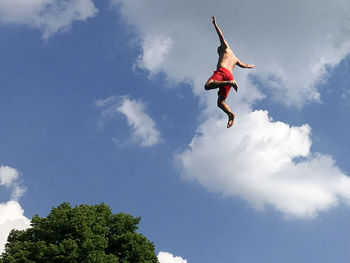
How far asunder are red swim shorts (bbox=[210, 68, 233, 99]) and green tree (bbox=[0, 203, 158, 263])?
18.5 metres

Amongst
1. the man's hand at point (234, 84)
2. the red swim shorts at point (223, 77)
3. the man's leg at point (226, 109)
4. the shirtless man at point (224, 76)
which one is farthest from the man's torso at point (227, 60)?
the man's leg at point (226, 109)

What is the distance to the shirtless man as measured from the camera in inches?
397

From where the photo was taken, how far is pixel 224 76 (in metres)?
10.4

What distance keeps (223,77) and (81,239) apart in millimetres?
20248

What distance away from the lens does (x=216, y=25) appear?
33.7 feet

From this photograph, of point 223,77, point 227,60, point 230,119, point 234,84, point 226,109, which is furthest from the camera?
point 230,119

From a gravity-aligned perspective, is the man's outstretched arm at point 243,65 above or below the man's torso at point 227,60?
above

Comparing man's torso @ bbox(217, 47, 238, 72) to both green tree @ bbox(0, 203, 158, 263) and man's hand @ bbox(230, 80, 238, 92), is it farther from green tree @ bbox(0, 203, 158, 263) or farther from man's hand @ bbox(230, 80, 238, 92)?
green tree @ bbox(0, 203, 158, 263)

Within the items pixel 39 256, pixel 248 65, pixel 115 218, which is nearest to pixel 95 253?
pixel 39 256

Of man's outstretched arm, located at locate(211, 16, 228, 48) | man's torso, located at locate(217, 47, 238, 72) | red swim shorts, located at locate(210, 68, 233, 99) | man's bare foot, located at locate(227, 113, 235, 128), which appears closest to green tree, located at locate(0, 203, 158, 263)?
man's bare foot, located at locate(227, 113, 235, 128)

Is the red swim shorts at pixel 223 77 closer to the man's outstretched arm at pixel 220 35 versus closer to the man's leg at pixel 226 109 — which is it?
the man's leg at pixel 226 109

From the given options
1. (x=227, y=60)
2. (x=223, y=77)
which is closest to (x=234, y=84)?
(x=223, y=77)

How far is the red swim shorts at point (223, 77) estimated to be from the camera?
405 inches

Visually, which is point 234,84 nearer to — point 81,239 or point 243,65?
point 243,65
